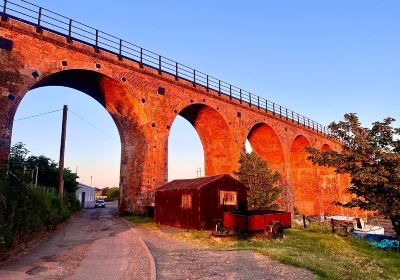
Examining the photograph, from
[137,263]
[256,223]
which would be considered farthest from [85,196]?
[137,263]

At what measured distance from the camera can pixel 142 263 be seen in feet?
28.9

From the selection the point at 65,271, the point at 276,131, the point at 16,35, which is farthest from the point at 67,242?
the point at 276,131

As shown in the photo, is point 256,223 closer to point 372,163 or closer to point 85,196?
point 372,163

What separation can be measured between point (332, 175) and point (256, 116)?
20.0 m

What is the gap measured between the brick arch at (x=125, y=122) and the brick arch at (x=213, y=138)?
6.58 metres

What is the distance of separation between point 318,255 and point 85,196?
37.4 metres

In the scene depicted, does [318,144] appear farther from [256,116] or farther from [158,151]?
[158,151]

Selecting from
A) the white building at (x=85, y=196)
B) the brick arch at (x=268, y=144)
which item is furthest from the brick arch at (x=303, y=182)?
the white building at (x=85, y=196)

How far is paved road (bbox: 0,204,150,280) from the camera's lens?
7742 millimetres

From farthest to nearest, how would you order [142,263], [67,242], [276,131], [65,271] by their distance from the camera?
[276,131], [67,242], [142,263], [65,271]

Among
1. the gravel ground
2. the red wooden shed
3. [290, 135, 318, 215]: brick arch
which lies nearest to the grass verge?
the gravel ground

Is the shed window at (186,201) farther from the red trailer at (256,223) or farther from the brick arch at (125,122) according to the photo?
the brick arch at (125,122)

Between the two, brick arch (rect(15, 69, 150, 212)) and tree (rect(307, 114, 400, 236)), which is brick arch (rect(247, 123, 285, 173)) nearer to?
brick arch (rect(15, 69, 150, 212))

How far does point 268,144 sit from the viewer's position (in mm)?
37750
